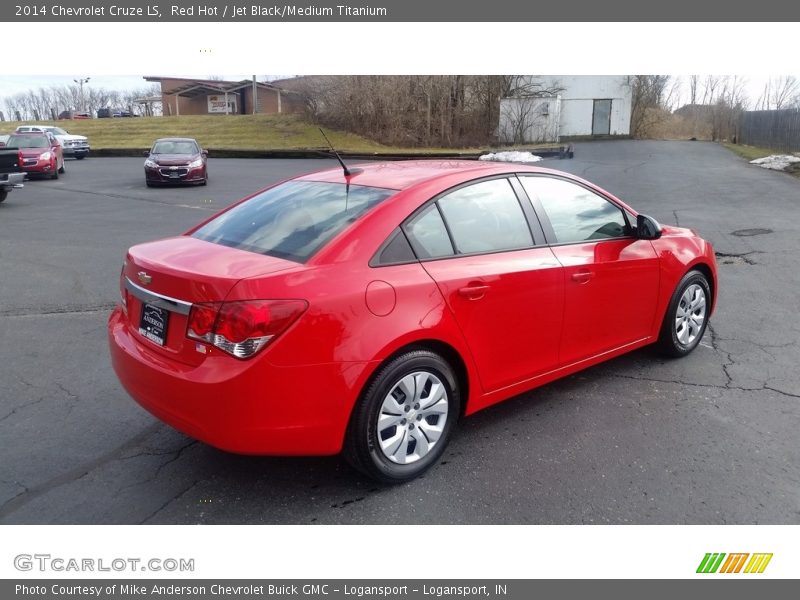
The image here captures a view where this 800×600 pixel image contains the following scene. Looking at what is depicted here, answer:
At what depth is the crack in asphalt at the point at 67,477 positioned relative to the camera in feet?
10.6

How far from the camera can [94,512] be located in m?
3.18

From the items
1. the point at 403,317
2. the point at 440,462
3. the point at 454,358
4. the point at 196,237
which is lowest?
the point at 440,462

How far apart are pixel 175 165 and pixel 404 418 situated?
59.9ft

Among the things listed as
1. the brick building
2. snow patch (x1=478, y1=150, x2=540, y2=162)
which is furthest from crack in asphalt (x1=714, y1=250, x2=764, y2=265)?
the brick building

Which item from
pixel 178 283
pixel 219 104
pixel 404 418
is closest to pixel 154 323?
pixel 178 283

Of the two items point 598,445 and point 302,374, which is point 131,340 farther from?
point 598,445

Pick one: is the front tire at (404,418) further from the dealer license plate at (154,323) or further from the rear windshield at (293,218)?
the dealer license plate at (154,323)

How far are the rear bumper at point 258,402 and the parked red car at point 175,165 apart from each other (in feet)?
58.8

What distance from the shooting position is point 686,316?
521 centimetres

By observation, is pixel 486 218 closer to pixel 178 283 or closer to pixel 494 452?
pixel 494 452

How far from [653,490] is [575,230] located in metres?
1.76

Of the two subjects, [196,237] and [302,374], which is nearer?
[302,374]

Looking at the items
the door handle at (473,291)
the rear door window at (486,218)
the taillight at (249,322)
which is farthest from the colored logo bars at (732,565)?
the taillight at (249,322)

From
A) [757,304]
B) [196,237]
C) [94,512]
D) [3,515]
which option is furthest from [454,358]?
[757,304]
